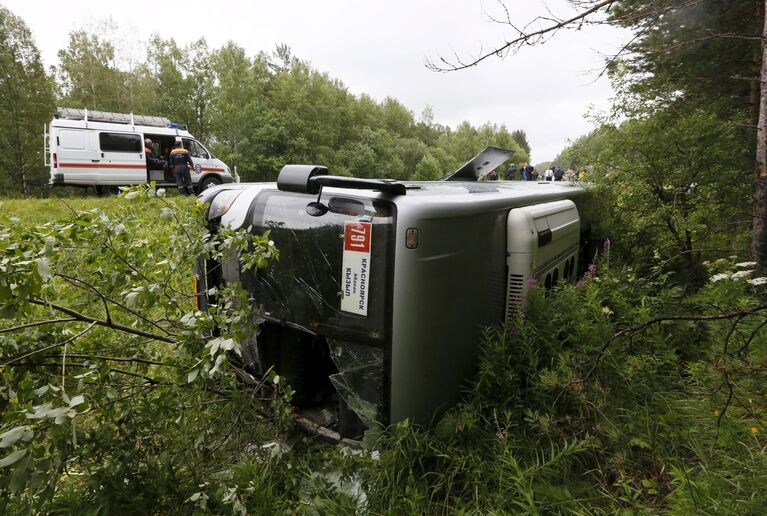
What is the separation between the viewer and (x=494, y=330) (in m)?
2.63

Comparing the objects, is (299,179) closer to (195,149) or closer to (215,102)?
(195,149)

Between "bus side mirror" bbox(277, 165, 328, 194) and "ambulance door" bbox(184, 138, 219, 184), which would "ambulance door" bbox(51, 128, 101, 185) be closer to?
"ambulance door" bbox(184, 138, 219, 184)

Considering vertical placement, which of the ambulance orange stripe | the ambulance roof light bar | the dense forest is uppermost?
the ambulance roof light bar

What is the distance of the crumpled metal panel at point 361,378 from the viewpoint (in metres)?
2.10

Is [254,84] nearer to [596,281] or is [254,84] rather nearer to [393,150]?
[393,150]

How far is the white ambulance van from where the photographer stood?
14.2m

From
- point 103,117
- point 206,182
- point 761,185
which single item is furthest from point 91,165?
point 761,185

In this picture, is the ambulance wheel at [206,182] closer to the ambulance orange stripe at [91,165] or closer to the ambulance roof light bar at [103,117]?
the ambulance orange stripe at [91,165]

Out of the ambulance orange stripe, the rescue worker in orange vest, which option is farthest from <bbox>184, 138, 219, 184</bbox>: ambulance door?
the ambulance orange stripe

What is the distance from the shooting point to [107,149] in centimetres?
1498

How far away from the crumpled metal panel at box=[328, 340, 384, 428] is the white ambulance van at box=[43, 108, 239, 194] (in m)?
13.7

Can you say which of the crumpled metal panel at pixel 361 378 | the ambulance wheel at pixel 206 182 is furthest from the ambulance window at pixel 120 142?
the crumpled metal panel at pixel 361 378

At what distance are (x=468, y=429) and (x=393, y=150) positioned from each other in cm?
4836

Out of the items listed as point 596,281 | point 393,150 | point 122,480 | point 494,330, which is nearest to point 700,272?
point 596,281
